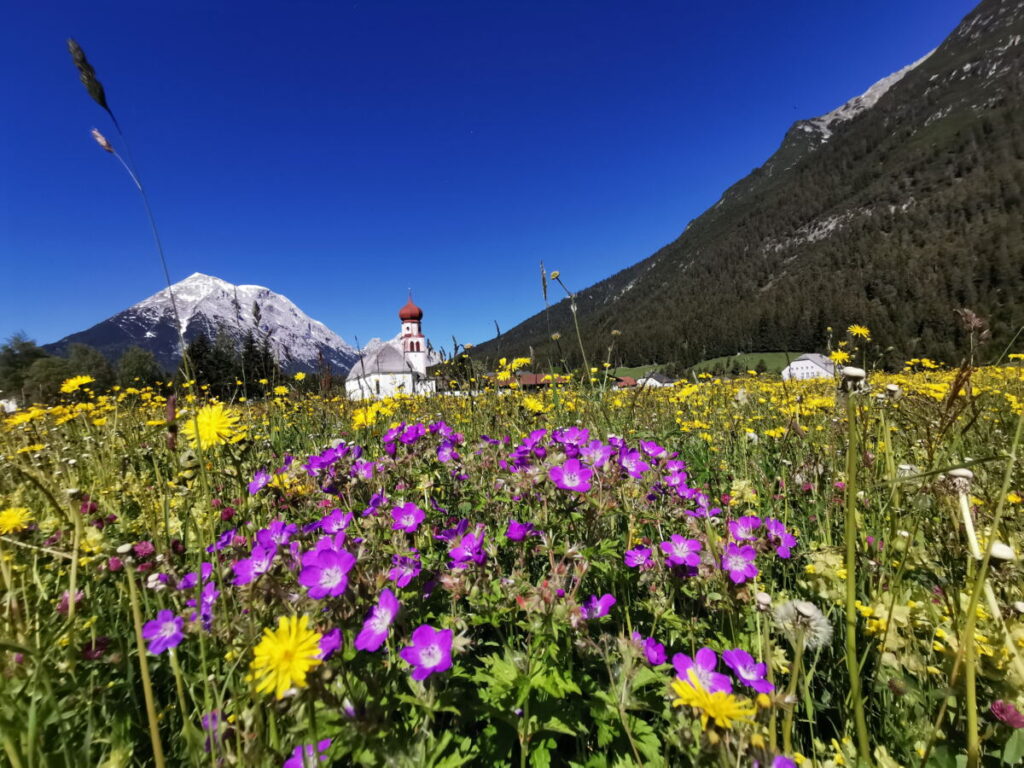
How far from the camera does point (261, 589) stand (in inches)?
52.7

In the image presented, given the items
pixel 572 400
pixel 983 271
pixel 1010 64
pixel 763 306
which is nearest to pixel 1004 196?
pixel 983 271

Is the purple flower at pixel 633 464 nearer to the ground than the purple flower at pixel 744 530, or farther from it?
farther from it

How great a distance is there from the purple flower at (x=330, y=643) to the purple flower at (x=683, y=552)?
3.94 ft

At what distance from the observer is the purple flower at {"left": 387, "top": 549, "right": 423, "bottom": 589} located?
4.98 feet

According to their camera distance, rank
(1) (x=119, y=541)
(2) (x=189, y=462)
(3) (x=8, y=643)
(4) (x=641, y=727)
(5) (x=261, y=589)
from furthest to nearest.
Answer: (1) (x=119, y=541) < (2) (x=189, y=462) < (4) (x=641, y=727) < (5) (x=261, y=589) < (3) (x=8, y=643)

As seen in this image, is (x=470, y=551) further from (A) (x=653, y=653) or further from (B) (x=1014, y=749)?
(B) (x=1014, y=749)

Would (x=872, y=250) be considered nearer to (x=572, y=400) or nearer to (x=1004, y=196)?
(x=1004, y=196)

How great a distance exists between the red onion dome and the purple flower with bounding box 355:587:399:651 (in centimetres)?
8559

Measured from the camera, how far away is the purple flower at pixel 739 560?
1716mm

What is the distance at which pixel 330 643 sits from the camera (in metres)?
1.08

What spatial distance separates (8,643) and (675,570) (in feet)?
5.90

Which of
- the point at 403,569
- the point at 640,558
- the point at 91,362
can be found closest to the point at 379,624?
the point at 403,569

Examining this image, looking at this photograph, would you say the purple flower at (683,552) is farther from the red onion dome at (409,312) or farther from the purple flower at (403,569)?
the red onion dome at (409,312)

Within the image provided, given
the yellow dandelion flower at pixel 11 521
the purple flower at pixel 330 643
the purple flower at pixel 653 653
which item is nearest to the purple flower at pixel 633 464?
the purple flower at pixel 653 653
